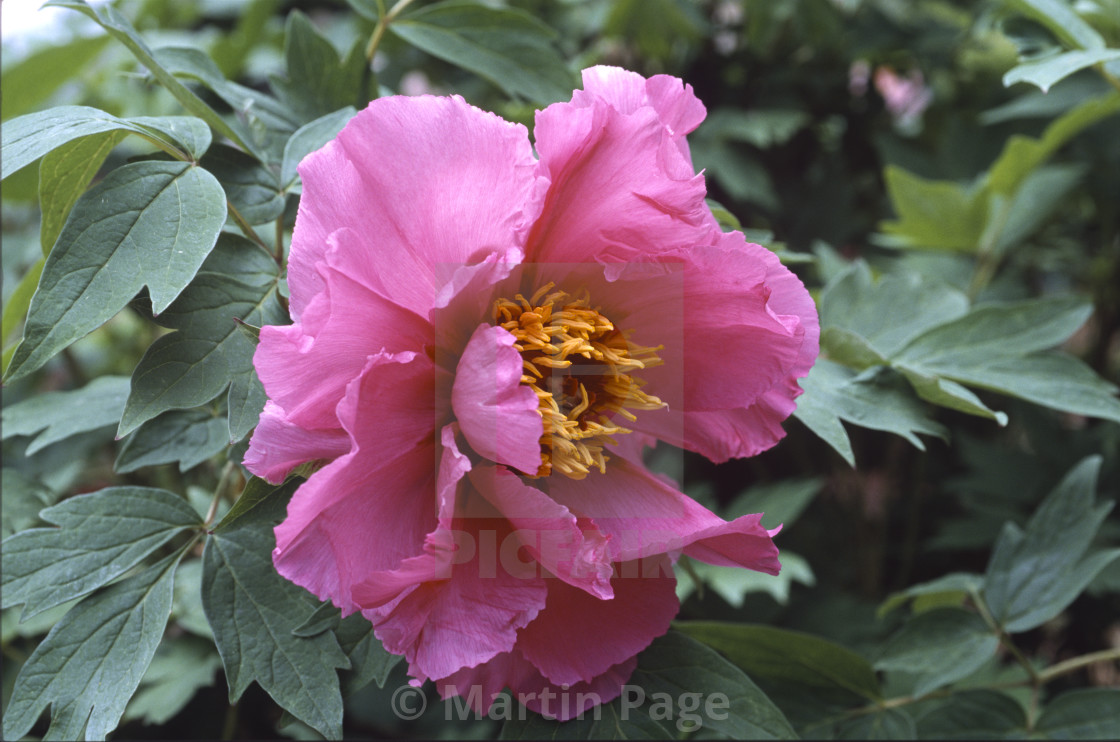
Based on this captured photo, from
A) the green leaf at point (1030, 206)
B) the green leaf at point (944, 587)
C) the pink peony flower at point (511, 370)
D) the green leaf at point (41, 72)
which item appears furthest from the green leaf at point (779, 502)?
the green leaf at point (41, 72)

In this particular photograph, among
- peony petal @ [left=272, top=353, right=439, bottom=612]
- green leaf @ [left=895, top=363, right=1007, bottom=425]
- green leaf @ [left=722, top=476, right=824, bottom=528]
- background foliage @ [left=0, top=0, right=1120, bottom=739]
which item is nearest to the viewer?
peony petal @ [left=272, top=353, right=439, bottom=612]

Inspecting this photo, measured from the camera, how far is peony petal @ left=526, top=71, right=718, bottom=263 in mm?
538

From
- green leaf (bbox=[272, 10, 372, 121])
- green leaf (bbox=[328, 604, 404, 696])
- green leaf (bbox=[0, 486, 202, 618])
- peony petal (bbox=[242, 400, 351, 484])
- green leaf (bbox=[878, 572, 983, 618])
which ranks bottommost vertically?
green leaf (bbox=[878, 572, 983, 618])

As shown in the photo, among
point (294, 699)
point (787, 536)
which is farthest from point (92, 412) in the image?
point (787, 536)

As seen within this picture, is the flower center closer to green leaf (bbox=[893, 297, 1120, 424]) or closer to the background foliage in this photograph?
the background foliage

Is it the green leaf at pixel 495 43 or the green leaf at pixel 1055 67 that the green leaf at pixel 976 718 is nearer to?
the green leaf at pixel 1055 67

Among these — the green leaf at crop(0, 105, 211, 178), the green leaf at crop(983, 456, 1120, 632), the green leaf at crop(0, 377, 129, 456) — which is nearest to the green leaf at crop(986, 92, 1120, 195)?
the green leaf at crop(983, 456, 1120, 632)

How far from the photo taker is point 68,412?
0.81 metres

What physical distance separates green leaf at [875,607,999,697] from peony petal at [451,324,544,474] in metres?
0.54

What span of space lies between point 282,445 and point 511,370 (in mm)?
147

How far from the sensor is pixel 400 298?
54cm

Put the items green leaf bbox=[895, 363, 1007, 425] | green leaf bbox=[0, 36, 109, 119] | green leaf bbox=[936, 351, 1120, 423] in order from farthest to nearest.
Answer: green leaf bbox=[0, 36, 109, 119]
green leaf bbox=[936, 351, 1120, 423]
green leaf bbox=[895, 363, 1007, 425]

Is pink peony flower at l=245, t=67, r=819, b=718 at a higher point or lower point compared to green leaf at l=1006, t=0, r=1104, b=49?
lower

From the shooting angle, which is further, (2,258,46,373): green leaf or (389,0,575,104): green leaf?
(389,0,575,104): green leaf
